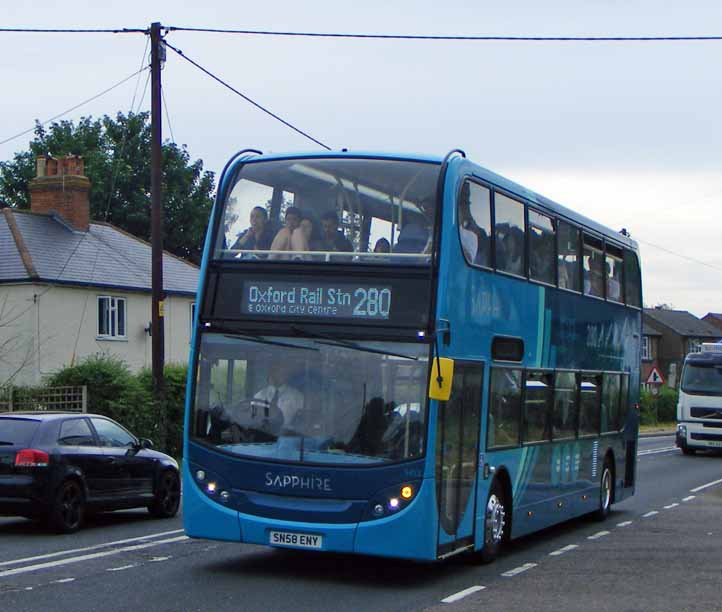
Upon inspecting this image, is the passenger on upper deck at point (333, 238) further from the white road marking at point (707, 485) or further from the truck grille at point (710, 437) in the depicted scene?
the truck grille at point (710, 437)

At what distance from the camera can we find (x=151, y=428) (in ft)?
87.6

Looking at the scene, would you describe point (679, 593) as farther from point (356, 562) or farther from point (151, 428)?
point (151, 428)

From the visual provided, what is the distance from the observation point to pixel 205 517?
11.2 m

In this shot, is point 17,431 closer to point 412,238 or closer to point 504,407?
point 504,407

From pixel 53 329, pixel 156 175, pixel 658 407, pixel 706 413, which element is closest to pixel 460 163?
pixel 156 175

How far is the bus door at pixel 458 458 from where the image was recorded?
36.1 ft

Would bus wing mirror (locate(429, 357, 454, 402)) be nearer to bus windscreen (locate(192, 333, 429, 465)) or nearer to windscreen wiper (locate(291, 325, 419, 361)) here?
bus windscreen (locate(192, 333, 429, 465))

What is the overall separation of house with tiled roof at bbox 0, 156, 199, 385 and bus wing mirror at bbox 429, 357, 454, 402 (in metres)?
27.4

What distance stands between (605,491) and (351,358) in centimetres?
822

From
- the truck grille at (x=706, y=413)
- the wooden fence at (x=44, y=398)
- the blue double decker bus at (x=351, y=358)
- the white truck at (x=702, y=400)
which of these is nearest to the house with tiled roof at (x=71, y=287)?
the wooden fence at (x=44, y=398)

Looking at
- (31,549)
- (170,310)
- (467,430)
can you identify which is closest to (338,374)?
(467,430)

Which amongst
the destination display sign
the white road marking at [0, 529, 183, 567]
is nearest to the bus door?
the destination display sign

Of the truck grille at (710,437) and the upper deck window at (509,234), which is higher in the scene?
the upper deck window at (509,234)

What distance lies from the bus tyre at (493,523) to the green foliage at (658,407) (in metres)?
53.3
